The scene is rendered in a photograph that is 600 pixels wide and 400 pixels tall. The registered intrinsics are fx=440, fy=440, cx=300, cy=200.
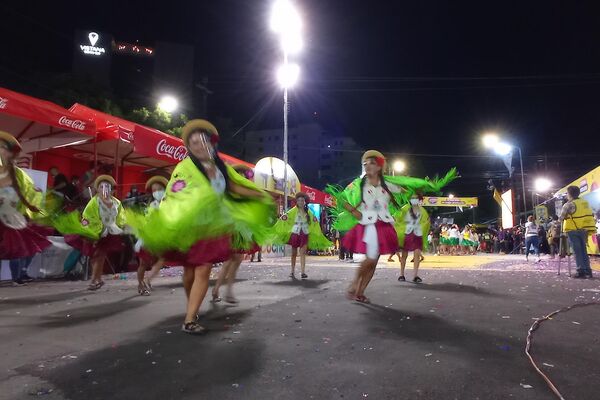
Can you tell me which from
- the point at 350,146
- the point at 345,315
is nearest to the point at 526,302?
the point at 345,315

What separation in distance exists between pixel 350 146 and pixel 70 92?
71.0 metres

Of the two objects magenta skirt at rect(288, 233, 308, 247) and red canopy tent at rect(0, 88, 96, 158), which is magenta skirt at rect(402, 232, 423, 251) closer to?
magenta skirt at rect(288, 233, 308, 247)

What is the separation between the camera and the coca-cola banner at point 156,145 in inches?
404

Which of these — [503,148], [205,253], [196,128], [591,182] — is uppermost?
[503,148]

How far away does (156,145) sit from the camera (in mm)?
10664

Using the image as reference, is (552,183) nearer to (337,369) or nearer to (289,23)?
(289,23)

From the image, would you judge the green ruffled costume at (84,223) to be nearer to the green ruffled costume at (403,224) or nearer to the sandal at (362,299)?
the sandal at (362,299)

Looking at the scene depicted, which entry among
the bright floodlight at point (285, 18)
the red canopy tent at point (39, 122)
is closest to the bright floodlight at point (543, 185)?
the bright floodlight at point (285, 18)

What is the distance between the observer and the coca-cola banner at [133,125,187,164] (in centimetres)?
1027

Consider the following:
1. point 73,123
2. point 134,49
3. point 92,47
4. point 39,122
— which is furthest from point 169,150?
point 134,49

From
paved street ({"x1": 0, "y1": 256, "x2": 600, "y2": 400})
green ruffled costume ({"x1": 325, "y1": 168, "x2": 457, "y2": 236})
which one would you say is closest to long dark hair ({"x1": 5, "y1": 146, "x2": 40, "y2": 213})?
paved street ({"x1": 0, "y1": 256, "x2": 600, "y2": 400})

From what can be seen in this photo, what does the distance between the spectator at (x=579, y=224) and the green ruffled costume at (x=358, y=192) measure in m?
3.52

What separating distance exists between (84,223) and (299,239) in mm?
4118

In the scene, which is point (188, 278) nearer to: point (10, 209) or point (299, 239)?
point (10, 209)
